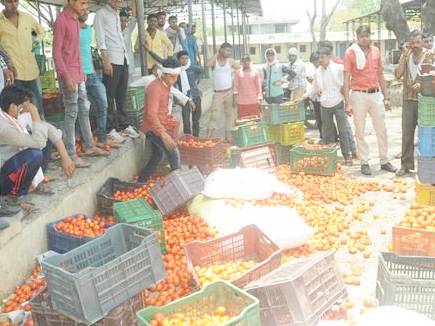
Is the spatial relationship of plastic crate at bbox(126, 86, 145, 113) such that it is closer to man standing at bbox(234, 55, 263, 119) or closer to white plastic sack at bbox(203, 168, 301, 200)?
man standing at bbox(234, 55, 263, 119)

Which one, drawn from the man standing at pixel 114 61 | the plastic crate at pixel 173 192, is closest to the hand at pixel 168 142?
the plastic crate at pixel 173 192

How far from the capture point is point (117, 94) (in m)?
7.70

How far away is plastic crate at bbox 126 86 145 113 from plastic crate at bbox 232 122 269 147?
5.72ft

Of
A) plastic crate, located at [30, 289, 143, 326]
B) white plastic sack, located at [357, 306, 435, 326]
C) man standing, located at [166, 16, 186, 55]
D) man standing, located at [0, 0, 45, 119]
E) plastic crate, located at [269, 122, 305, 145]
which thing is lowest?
plastic crate, located at [30, 289, 143, 326]

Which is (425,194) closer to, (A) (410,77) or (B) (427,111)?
(B) (427,111)

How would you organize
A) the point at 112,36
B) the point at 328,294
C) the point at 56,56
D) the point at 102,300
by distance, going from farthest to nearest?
the point at 112,36 → the point at 56,56 → the point at 328,294 → the point at 102,300

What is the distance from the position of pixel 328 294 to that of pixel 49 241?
2.70m

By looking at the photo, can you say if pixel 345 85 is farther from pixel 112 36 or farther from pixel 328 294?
pixel 328 294

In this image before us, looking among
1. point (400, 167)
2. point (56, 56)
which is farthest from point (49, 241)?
point (400, 167)

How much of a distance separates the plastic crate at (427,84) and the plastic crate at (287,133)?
9.29 ft

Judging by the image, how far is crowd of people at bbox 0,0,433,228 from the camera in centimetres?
488

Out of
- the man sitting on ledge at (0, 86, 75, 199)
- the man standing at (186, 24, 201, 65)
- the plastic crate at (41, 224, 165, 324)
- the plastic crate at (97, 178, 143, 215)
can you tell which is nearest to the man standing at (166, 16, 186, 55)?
the man standing at (186, 24, 201, 65)

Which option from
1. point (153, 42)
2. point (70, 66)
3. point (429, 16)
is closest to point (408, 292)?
point (70, 66)

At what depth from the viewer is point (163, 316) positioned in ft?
10.4
